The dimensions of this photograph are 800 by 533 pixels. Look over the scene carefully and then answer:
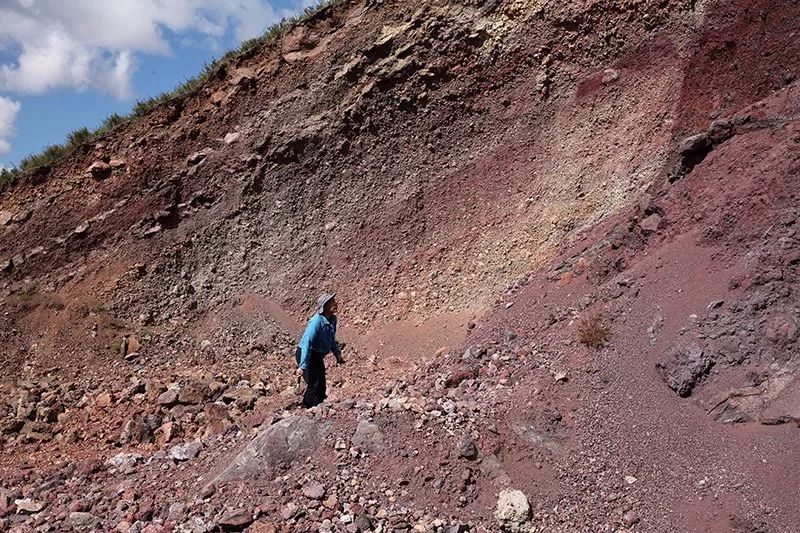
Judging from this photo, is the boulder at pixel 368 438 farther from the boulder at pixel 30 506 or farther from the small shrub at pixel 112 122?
the small shrub at pixel 112 122

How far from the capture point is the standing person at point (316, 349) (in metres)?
6.48

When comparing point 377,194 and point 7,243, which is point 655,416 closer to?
point 377,194

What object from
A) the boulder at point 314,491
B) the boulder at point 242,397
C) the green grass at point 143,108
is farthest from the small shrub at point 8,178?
the boulder at point 314,491

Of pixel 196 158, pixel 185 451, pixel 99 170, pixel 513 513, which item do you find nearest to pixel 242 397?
pixel 185 451

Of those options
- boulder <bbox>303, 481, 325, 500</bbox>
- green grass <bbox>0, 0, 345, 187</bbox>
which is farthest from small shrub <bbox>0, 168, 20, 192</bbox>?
boulder <bbox>303, 481, 325, 500</bbox>

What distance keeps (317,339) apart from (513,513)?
279 centimetres

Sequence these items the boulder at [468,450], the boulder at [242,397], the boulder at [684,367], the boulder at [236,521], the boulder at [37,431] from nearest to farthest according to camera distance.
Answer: the boulder at [236,521]
the boulder at [468,450]
the boulder at [684,367]
the boulder at [37,431]
the boulder at [242,397]

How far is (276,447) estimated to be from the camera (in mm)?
5020

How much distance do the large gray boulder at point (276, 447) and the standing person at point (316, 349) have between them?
1239 millimetres

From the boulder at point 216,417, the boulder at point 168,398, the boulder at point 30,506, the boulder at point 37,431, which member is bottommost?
the boulder at point 216,417

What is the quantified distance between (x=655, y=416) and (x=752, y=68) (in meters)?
6.43

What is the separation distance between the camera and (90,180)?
37.2 ft

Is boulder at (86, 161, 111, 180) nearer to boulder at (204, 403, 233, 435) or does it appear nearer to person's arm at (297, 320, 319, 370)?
boulder at (204, 403, 233, 435)

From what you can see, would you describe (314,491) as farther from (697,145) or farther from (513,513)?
(697,145)
